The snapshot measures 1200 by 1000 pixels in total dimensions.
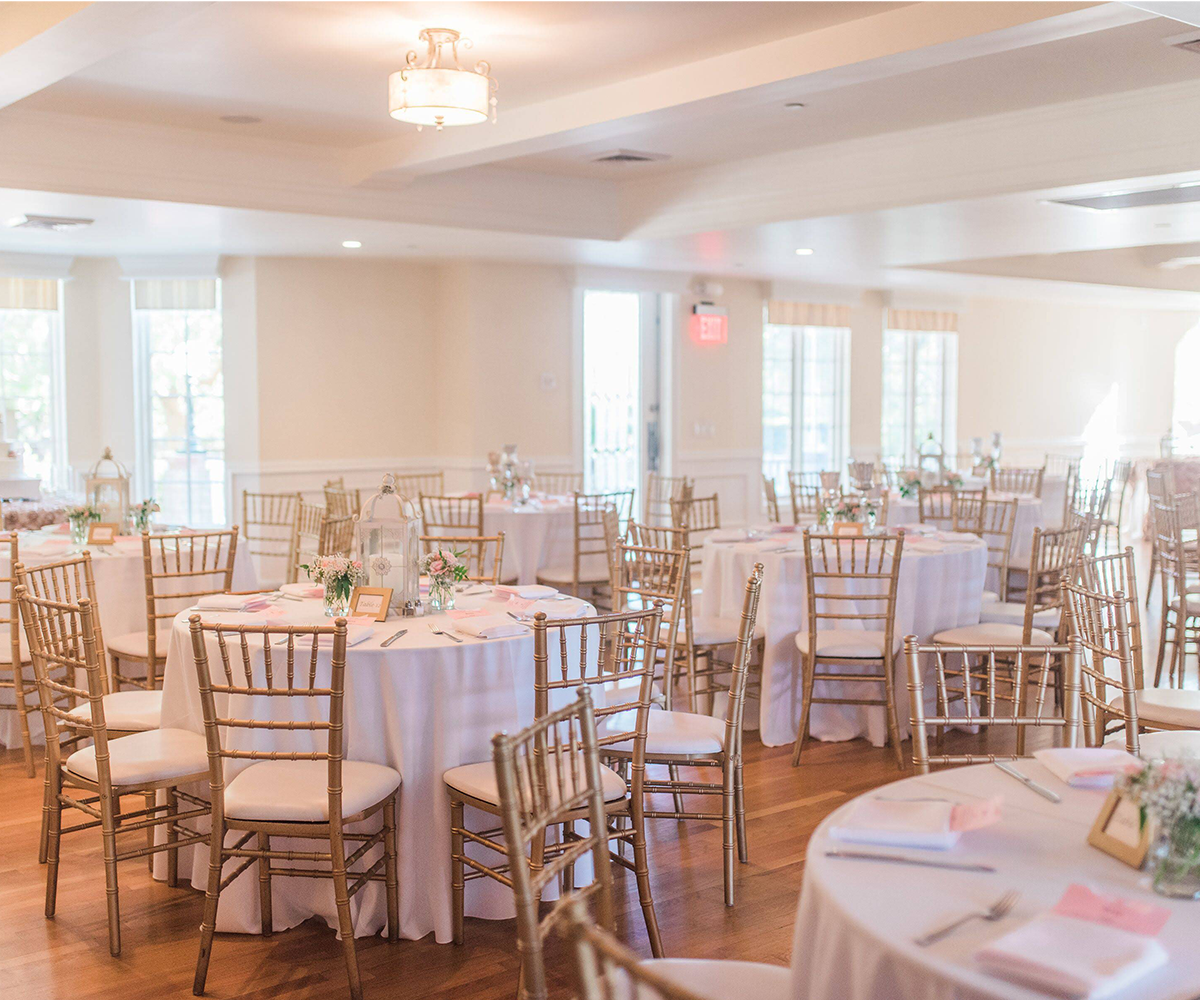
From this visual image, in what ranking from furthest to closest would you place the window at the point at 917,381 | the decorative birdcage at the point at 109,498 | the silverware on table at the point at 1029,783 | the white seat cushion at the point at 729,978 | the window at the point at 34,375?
the window at the point at 917,381 < the window at the point at 34,375 < the decorative birdcage at the point at 109,498 < the silverware on table at the point at 1029,783 < the white seat cushion at the point at 729,978

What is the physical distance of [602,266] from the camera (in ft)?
35.2

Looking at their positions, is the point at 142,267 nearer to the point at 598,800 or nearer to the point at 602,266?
the point at 602,266

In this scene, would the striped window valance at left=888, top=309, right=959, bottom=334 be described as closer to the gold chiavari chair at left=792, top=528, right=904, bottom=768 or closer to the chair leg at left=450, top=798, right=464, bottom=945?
the gold chiavari chair at left=792, top=528, right=904, bottom=768

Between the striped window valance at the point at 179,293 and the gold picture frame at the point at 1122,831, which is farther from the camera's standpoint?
the striped window valance at the point at 179,293

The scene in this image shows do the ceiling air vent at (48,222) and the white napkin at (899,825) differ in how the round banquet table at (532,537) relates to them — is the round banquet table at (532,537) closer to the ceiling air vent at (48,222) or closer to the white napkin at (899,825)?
the ceiling air vent at (48,222)

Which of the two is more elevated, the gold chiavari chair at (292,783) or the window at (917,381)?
the window at (917,381)

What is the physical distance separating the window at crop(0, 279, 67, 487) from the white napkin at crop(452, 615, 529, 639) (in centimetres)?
707

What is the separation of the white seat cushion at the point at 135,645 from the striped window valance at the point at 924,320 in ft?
32.3

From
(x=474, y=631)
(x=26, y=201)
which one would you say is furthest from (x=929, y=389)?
(x=474, y=631)

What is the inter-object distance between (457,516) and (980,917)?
6.51m

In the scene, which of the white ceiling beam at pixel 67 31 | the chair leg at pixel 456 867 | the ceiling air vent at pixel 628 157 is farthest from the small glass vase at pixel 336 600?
the ceiling air vent at pixel 628 157

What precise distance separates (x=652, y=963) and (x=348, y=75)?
4.89 m

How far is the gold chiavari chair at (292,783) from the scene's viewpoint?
308 centimetres

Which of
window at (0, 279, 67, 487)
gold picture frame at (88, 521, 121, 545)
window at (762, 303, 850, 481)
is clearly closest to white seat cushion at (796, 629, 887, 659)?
gold picture frame at (88, 521, 121, 545)
